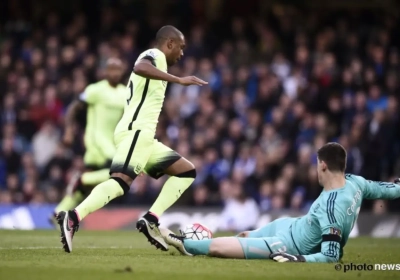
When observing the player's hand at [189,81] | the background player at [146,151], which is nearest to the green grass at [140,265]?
the background player at [146,151]

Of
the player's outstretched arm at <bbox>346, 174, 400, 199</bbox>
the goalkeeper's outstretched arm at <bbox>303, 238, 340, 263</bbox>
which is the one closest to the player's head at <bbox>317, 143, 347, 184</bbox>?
the player's outstretched arm at <bbox>346, 174, 400, 199</bbox>

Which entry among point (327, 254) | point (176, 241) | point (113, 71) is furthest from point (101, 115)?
A: point (327, 254)

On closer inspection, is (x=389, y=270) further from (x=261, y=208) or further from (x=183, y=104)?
(x=183, y=104)

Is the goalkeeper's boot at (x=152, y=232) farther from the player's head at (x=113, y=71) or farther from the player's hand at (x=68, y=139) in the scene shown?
the player's hand at (x=68, y=139)

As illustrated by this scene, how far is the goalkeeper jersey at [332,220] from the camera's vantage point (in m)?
8.59

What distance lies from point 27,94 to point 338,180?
12.8m

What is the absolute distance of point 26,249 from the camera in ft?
33.3

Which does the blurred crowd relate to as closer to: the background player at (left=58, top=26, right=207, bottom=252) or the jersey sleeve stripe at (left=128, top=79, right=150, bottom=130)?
the background player at (left=58, top=26, right=207, bottom=252)

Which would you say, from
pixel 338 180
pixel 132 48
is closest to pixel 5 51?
pixel 132 48

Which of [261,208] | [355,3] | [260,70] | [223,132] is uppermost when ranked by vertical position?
[355,3]

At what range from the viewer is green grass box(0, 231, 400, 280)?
7520 mm

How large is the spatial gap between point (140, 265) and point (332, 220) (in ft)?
5.98

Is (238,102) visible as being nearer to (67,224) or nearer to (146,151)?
(146,151)

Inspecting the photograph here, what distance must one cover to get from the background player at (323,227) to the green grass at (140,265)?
5.4 inches
